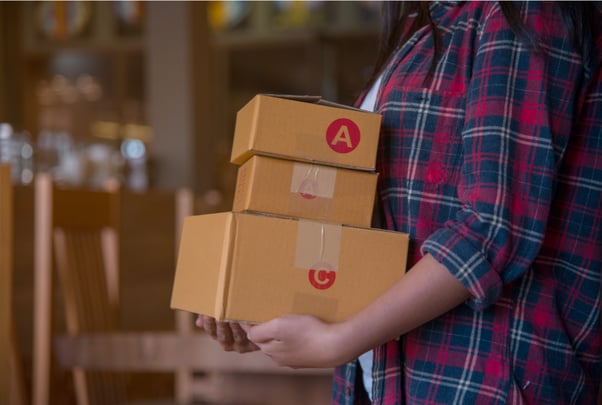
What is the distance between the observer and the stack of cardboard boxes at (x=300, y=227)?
768 millimetres

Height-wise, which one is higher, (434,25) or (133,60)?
(133,60)

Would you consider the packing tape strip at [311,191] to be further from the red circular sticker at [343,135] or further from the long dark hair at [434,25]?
the long dark hair at [434,25]

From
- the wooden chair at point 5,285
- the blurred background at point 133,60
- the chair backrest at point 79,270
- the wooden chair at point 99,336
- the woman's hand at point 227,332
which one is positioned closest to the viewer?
the woman's hand at point 227,332

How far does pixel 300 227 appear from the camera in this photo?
785mm

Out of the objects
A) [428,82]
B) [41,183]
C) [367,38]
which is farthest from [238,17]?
[428,82]

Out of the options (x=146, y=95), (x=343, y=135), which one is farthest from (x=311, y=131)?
(x=146, y=95)

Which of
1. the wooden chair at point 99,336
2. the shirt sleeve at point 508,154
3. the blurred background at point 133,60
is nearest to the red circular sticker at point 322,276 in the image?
the shirt sleeve at point 508,154

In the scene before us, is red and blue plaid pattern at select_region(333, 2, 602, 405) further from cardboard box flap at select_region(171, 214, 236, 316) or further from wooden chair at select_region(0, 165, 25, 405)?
wooden chair at select_region(0, 165, 25, 405)

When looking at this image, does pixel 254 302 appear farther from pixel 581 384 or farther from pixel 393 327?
pixel 581 384

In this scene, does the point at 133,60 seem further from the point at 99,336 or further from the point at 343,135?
the point at 343,135

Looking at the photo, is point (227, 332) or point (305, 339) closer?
point (305, 339)

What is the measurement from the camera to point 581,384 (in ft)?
2.71

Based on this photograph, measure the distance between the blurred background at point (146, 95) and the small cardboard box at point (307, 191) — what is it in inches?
32.8

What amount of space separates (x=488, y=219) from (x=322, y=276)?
0.18m
